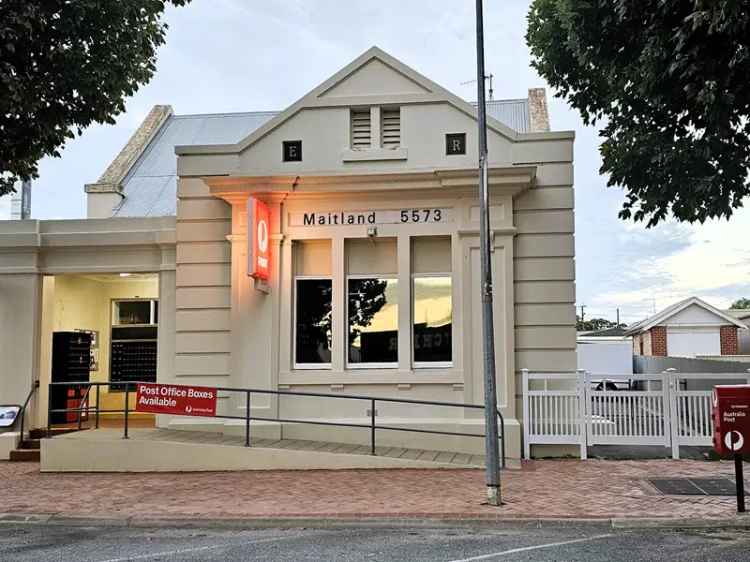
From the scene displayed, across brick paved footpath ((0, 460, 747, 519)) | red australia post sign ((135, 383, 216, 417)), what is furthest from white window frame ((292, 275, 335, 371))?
brick paved footpath ((0, 460, 747, 519))

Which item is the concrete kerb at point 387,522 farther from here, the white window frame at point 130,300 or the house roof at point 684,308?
the house roof at point 684,308

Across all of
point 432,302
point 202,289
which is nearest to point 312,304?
point 202,289

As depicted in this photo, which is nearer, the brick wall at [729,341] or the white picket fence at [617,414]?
the white picket fence at [617,414]

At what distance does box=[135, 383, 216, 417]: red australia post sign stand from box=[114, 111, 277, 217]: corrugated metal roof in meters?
5.56

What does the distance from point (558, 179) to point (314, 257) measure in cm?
473

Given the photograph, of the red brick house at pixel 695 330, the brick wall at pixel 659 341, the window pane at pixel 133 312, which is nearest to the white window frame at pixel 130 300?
the window pane at pixel 133 312

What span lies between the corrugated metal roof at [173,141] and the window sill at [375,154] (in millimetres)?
5199

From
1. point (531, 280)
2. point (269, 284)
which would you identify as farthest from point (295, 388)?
point (531, 280)

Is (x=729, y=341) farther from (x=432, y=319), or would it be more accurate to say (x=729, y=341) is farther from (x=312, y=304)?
(x=312, y=304)

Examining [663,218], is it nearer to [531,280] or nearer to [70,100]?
[531,280]

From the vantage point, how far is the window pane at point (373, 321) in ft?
48.1

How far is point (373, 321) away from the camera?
14.8 metres

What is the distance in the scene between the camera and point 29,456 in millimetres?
14633

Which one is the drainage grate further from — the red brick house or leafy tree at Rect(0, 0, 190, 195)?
the red brick house
